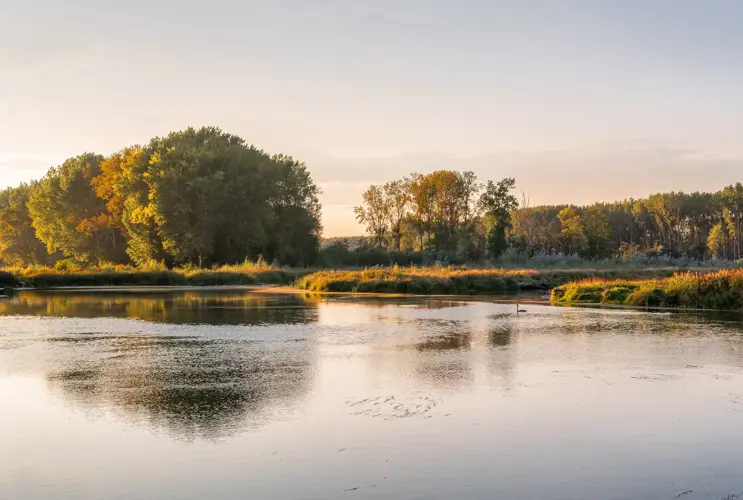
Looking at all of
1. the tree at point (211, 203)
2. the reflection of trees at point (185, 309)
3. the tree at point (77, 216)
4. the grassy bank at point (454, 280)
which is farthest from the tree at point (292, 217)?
the reflection of trees at point (185, 309)

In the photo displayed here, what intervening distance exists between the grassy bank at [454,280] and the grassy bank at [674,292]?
9404mm

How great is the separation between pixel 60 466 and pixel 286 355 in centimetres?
885

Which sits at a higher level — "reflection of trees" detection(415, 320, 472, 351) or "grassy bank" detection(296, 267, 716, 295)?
"grassy bank" detection(296, 267, 716, 295)

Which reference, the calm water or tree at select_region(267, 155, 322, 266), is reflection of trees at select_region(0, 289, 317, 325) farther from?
tree at select_region(267, 155, 322, 266)

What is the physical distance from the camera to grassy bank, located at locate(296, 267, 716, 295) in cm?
4366

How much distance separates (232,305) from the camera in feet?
114

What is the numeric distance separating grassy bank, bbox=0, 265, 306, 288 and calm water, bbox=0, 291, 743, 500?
36.7 m

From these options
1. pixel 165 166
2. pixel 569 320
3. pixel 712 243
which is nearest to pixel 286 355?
pixel 569 320

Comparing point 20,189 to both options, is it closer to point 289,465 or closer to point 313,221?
point 313,221

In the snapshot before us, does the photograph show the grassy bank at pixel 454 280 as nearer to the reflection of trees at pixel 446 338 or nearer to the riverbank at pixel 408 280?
the riverbank at pixel 408 280

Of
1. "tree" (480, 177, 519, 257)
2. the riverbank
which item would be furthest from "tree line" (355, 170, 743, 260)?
the riverbank

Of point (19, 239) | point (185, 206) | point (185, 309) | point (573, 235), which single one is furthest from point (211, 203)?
point (573, 235)

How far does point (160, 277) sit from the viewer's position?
5978cm

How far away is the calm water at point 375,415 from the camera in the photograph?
7848 mm
